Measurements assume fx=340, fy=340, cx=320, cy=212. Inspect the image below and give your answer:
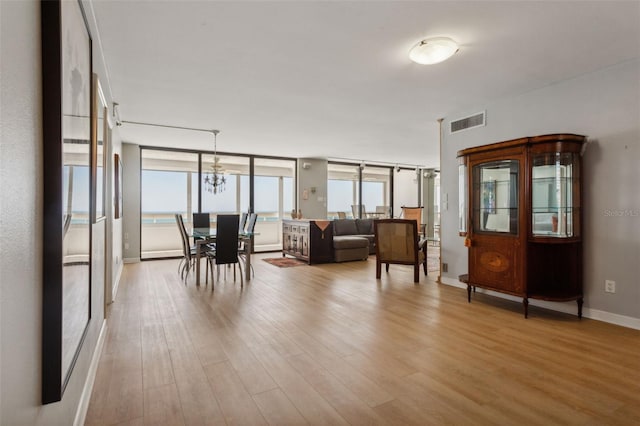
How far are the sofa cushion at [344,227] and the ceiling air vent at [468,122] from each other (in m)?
3.59

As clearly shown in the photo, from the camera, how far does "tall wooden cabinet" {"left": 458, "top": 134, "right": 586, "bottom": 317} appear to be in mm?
3393

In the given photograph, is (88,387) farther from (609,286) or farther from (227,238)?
(609,286)

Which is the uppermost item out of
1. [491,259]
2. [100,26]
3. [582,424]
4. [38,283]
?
[100,26]

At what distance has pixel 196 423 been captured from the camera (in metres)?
1.74

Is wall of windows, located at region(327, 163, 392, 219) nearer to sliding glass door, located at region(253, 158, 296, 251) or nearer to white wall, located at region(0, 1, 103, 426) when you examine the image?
sliding glass door, located at region(253, 158, 296, 251)

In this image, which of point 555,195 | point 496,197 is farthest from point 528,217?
point 496,197

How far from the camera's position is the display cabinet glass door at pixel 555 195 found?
11.1 ft

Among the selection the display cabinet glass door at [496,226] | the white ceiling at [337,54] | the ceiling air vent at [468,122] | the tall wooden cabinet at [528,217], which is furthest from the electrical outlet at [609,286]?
the ceiling air vent at [468,122]

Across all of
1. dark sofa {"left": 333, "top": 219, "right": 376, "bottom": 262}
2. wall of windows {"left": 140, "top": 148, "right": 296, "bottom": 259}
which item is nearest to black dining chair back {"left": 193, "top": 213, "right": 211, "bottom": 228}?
wall of windows {"left": 140, "top": 148, "right": 296, "bottom": 259}

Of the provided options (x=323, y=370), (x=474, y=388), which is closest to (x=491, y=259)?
(x=474, y=388)

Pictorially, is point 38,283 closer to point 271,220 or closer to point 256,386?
point 256,386

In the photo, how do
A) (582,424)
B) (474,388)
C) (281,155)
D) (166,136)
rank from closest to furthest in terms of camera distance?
1. (582,424)
2. (474,388)
3. (166,136)
4. (281,155)

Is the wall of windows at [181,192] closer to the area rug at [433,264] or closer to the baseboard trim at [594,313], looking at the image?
the area rug at [433,264]

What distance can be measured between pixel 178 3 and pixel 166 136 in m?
4.41
